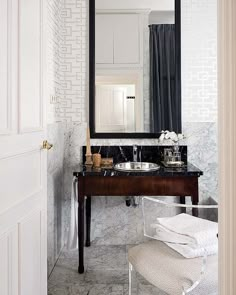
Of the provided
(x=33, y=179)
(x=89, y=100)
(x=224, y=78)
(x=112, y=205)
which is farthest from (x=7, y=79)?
(x=112, y=205)

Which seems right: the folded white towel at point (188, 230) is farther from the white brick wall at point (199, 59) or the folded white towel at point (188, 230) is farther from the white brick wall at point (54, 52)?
the white brick wall at point (199, 59)

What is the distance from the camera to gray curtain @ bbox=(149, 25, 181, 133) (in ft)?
10.7

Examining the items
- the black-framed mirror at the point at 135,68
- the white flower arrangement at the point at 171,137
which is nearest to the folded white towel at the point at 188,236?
the white flower arrangement at the point at 171,137

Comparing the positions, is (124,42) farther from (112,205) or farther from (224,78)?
(224,78)

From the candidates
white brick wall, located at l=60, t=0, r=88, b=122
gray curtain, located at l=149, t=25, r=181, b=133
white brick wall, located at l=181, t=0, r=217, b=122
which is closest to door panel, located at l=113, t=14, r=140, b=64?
gray curtain, located at l=149, t=25, r=181, b=133

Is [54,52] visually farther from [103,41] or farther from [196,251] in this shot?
[196,251]

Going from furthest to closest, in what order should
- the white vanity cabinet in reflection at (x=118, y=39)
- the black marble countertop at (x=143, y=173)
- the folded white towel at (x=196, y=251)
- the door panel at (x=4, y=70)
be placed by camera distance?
the white vanity cabinet in reflection at (x=118, y=39) → the black marble countertop at (x=143, y=173) → the folded white towel at (x=196, y=251) → the door panel at (x=4, y=70)

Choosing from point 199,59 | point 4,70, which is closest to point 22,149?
point 4,70

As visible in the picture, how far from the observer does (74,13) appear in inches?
129

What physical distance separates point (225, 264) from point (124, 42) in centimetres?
275

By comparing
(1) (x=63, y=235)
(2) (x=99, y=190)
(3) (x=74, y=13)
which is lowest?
(1) (x=63, y=235)

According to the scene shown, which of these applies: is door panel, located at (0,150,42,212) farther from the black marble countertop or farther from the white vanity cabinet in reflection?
the white vanity cabinet in reflection

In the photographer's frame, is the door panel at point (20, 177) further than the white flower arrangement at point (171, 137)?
No

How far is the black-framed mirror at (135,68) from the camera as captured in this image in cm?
324
